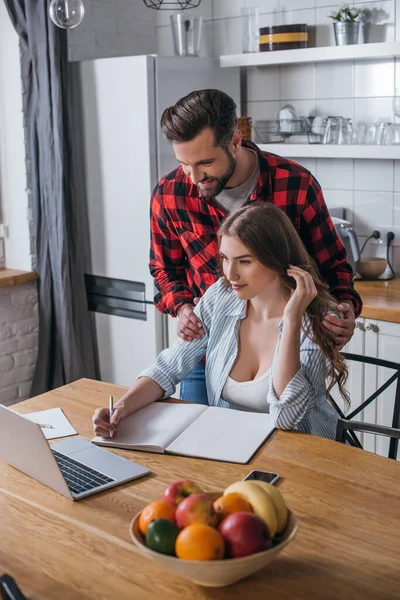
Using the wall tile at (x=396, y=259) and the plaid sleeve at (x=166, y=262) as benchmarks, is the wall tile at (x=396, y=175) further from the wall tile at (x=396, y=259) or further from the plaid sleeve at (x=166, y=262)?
the plaid sleeve at (x=166, y=262)

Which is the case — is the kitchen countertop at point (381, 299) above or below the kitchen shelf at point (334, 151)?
below

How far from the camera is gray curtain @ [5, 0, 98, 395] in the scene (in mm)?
3637

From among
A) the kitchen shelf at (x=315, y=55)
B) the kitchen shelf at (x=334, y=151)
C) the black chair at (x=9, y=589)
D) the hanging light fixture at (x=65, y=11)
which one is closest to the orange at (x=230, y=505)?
the black chair at (x=9, y=589)

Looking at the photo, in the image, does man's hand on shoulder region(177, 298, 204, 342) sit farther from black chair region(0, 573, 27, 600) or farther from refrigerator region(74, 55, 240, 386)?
refrigerator region(74, 55, 240, 386)

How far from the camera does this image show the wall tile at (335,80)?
3594 mm

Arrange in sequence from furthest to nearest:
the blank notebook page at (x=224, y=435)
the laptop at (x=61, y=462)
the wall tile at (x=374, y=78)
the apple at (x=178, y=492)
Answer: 1. the wall tile at (x=374, y=78)
2. the blank notebook page at (x=224, y=435)
3. the laptop at (x=61, y=462)
4. the apple at (x=178, y=492)

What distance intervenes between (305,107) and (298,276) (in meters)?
1.93

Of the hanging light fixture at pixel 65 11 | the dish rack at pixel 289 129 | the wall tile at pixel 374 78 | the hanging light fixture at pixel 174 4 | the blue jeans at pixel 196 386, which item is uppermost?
the hanging light fixture at pixel 174 4

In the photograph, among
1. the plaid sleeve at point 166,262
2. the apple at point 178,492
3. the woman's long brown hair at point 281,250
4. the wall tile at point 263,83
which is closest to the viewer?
the apple at point 178,492

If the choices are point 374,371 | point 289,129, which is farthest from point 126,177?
point 374,371

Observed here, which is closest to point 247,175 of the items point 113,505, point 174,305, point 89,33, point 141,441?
point 174,305

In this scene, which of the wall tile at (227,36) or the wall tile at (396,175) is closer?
the wall tile at (396,175)

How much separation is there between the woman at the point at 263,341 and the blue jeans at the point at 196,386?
78 mm

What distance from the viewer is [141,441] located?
72.8 inches
